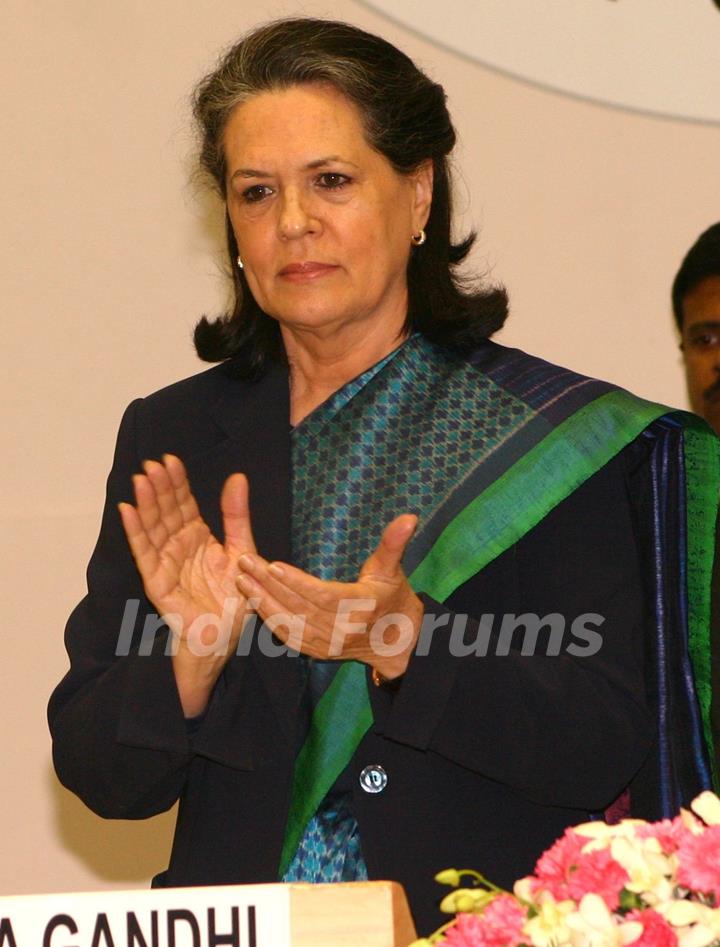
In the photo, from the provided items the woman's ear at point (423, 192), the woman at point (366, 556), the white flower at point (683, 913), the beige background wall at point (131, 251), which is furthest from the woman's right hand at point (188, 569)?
the beige background wall at point (131, 251)

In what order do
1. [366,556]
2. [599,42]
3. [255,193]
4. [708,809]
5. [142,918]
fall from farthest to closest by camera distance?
[599,42]
[255,193]
[366,556]
[142,918]
[708,809]

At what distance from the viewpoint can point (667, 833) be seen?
1.17m

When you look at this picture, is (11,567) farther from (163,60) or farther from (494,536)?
(494,536)

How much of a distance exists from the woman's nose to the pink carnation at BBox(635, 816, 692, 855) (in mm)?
991

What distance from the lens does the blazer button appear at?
1.86 meters

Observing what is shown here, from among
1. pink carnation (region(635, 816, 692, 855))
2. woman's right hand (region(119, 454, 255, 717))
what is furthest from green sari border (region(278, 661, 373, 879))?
pink carnation (region(635, 816, 692, 855))

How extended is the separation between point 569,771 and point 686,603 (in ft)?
1.09

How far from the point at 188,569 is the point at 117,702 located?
161 mm

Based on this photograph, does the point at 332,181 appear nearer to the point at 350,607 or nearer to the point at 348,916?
the point at 350,607

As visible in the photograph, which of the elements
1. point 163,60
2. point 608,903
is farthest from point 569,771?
point 163,60

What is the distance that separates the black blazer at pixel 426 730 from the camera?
5.89 feet

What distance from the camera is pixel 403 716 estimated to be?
Result: 1.75 meters

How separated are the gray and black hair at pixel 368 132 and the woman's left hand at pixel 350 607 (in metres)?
0.51

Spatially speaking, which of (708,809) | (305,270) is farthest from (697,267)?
(708,809)
